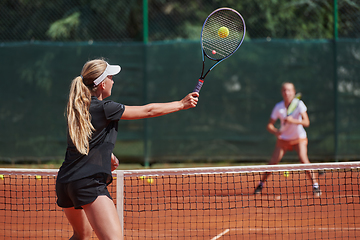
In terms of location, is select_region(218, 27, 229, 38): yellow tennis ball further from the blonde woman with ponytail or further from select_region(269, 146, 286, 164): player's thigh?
select_region(269, 146, 286, 164): player's thigh

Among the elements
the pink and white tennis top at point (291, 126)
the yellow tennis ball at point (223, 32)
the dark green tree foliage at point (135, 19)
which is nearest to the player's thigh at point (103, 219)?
the yellow tennis ball at point (223, 32)

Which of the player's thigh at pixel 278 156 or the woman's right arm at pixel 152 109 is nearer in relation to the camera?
the woman's right arm at pixel 152 109

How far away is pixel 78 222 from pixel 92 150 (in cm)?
50

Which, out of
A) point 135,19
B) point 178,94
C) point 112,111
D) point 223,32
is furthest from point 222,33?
point 135,19

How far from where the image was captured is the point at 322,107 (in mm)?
7438

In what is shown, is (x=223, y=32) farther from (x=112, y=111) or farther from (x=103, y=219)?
(x=103, y=219)

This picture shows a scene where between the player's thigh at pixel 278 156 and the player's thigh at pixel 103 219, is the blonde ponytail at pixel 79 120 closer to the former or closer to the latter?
the player's thigh at pixel 103 219

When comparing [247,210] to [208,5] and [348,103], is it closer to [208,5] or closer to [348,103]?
[348,103]

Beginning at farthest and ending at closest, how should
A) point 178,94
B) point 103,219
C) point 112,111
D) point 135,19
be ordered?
1. point 135,19
2. point 178,94
3. point 112,111
4. point 103,219

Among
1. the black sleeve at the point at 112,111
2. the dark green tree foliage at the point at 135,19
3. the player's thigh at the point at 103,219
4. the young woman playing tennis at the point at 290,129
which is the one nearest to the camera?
the player's thigh at the point at 103,219

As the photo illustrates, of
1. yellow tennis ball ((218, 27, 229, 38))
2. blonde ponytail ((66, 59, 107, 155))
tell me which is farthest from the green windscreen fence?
blonde ponytail ((66, 59, 107, 155))

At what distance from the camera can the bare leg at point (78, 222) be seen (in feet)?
8.23

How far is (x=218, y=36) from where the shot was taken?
142 inches

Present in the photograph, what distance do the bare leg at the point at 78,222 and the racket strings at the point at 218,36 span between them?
5.75ft
